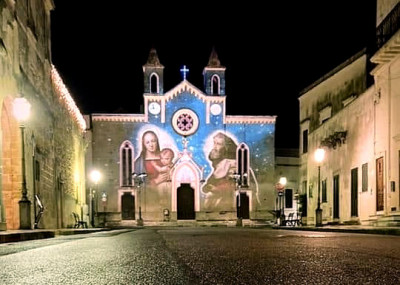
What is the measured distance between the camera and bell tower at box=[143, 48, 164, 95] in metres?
46.7

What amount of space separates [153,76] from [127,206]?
1162cm

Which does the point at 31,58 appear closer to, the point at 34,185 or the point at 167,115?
the point at 34,185

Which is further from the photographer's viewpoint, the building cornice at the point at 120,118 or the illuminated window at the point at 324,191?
the building cornice at the point at 120,118

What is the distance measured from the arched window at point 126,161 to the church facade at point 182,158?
0.28 feet

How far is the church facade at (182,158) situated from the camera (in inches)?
1769

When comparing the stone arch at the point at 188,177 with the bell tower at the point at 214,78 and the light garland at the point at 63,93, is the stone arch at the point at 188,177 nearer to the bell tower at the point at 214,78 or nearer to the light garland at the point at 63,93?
the bell tower at the point at 214,78

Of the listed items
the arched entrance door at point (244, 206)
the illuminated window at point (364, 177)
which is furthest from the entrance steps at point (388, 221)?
the arched entrance door at point (244, 206)

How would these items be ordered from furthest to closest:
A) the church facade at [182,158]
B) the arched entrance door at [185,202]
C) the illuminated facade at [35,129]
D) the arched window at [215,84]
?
the arched window at [215,84] → the arched entrance door at [185,202] → the church facade at [182,158] → the illuminated facade at [35,129]

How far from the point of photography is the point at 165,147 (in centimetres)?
4584

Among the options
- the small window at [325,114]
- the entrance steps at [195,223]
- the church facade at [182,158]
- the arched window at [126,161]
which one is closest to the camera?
the small window at [325,114]

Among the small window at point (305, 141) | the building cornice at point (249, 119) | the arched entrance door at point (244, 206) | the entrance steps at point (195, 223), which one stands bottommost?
the entrance steps at point (195, 223)

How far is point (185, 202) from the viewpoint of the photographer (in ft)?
152

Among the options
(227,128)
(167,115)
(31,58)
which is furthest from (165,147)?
(31,58)

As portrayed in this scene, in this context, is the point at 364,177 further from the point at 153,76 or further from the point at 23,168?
the point at 153,76
